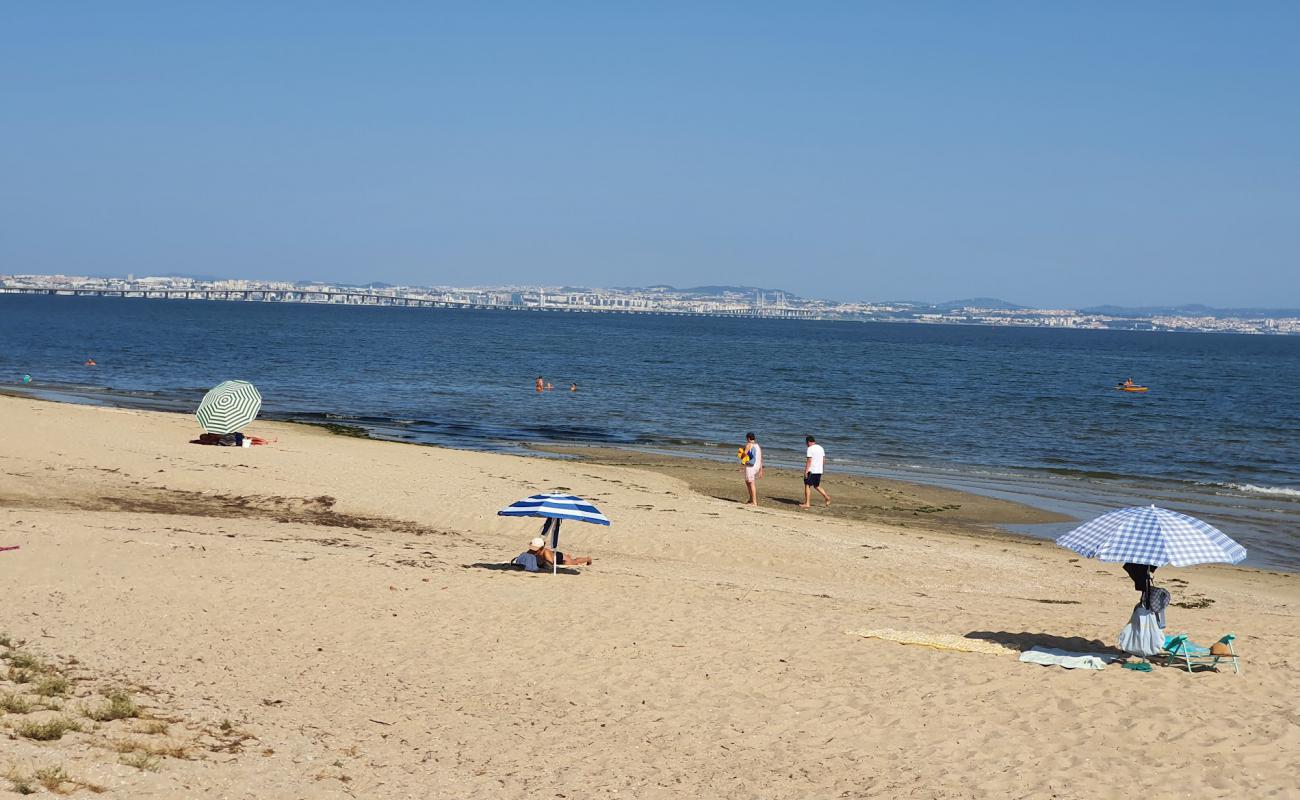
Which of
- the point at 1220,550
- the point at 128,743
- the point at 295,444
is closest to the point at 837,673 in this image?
the point at 1220,550

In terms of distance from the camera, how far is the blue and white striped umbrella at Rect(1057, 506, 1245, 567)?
11.5m

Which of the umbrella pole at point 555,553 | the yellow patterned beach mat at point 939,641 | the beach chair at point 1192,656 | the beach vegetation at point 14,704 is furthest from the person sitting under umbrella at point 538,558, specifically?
the beach chair at point 1192,656

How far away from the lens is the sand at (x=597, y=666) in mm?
9078

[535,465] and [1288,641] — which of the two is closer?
[1288,641]

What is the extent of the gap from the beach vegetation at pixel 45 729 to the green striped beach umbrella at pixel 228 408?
63.1 ft

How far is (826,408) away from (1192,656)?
135 feet

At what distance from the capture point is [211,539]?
16906mm

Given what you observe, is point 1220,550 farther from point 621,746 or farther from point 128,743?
point 128,743

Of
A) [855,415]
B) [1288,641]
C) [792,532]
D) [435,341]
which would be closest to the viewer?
[1288,641]

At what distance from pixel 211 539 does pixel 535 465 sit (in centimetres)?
1304

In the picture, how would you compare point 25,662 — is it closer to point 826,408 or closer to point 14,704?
point 14,704

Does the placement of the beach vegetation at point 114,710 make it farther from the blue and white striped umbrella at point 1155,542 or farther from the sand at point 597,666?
the blue and white striped umbrella at point 1155,542

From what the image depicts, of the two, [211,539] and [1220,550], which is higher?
[1220,550]

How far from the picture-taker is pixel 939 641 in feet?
42.2
